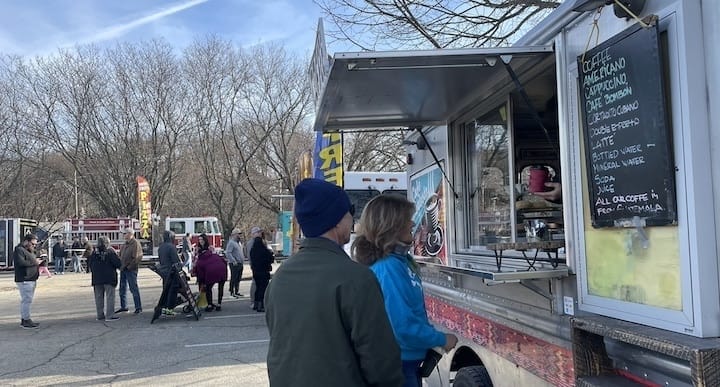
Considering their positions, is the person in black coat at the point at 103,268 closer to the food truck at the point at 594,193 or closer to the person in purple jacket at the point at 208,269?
the person in purple jacket at the point at 208,269

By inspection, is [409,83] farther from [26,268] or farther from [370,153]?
[370,153]

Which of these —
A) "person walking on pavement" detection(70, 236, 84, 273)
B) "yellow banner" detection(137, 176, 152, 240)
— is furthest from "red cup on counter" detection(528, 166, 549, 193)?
"yellow banner" detection(137, 176, 152, 240)

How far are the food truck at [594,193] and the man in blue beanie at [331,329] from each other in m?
0.88

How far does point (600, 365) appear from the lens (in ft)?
7.67

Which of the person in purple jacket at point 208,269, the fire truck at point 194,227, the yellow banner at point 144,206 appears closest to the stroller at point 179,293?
the person in purple jacket at point 208,269

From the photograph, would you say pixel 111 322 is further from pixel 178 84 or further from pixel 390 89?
pixel 178 84

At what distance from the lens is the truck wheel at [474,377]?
359 centimetres

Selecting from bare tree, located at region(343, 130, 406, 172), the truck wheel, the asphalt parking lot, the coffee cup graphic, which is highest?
bare tree, located at region(343, 130, 406, 172)

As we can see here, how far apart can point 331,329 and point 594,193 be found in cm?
125

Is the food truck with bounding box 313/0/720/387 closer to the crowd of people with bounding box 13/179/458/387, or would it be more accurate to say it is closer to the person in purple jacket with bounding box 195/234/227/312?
the crowd of people with bounding box 13/179/458/387

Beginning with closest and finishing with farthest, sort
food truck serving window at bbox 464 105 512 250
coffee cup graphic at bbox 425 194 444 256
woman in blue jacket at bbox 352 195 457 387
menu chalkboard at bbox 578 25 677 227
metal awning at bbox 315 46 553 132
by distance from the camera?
menu chalkboard at bbox 578 25 677 227, woman in blue jacket at bbox 352 195 457 387, metal awning at bbox 315 46 553 132, food truck serving window at bbox 464 105 512 250, coffee cup graphic at bbox 425 194 444 256

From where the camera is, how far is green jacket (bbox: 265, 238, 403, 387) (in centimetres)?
195

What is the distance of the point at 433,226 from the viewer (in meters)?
5.29

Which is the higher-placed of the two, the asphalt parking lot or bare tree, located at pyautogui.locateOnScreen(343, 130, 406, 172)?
bare tree, located at pyautogui.locateOnScreen(343, 130, 406, 172)
